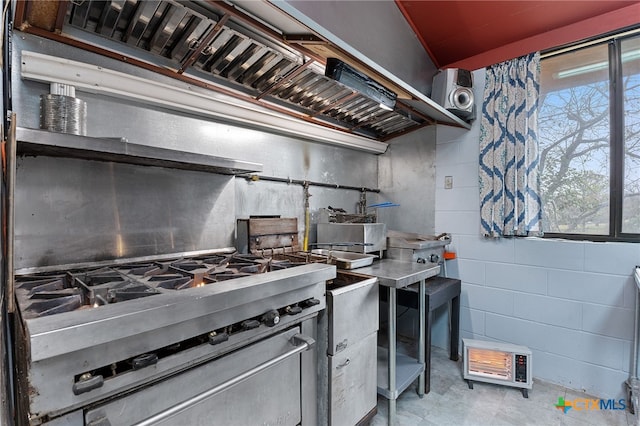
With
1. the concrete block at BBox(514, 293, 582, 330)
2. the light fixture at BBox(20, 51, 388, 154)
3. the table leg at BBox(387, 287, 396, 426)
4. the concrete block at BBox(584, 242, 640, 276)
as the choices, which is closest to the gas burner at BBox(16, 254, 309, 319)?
the table leg at BBox(387, 287, 396, 426)

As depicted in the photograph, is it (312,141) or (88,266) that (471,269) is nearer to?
(312,141)

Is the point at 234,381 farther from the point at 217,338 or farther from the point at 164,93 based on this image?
the point at 164,93

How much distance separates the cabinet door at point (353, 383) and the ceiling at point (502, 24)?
2.65 meters

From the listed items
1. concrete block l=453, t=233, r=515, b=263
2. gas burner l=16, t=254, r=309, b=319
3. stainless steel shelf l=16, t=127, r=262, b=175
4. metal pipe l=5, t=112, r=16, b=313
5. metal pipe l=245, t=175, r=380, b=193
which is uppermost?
stainless steel shelf l=16, t=127, r=262, b=175

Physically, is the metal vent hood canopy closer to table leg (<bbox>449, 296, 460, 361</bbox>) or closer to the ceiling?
the ceiling

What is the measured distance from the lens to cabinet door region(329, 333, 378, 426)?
1.41m

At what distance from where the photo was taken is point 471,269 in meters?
2.58

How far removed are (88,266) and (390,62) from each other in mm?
2618

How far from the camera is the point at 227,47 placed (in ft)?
4.97

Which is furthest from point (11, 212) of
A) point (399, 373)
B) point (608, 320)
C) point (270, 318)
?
point (608, 320)

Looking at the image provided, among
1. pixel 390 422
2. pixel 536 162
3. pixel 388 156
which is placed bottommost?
pixel 390 422

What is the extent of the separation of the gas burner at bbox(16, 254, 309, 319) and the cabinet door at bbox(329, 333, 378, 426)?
572 millimetres

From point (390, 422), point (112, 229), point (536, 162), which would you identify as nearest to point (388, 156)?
point (536, 162)

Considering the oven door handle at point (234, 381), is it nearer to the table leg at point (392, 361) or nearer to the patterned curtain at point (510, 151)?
the table leg at point (392, 361)
